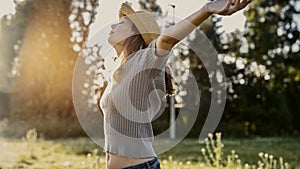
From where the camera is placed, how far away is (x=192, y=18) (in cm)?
143

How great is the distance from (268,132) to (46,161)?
12.3 meters

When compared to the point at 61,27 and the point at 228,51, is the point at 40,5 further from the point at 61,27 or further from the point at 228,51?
the point at 228,51

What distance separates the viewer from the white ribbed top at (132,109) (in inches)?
68.8

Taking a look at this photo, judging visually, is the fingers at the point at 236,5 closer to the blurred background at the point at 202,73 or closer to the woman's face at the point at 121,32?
the woman's face at the point at 121,32

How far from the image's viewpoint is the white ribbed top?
175 centimetres

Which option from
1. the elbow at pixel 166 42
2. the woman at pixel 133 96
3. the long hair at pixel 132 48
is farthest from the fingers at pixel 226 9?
the long hair at pixel 132 48

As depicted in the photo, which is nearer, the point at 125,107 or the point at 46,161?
the point at 125,107

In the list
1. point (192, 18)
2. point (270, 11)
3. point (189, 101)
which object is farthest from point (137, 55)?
point (270, 11)

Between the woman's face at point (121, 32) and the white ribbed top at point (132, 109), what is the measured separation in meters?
0.11

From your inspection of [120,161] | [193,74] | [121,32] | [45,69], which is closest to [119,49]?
[121,32]

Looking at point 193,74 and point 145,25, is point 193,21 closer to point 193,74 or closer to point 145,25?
point 145,25

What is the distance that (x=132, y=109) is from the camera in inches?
69.7

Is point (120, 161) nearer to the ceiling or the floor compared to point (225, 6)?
nearer to the floor

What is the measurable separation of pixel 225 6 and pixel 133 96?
1.80ft
